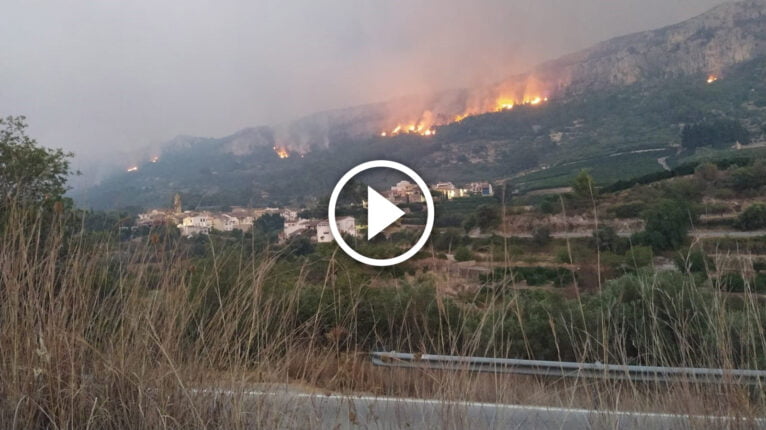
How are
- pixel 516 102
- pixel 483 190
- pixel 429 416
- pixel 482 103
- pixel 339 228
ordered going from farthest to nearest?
1. pixel 482 103
2. pixel 516 102
3. pixel 483 190
4. pixel 339 228
5. pixel 429 416

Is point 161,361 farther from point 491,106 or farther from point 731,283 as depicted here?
point 491,106

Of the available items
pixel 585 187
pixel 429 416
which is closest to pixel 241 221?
pixel 429 416

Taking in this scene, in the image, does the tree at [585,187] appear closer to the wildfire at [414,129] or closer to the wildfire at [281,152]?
the wildfire at [281,152]

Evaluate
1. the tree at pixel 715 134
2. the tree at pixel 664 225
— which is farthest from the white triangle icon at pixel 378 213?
the tree at pixel 715 134

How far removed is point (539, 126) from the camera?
148 ft

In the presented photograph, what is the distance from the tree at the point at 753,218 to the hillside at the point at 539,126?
849cm

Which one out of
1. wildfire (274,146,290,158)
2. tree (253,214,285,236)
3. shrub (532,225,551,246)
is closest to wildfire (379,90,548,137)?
wildfire (274,146,290,158)

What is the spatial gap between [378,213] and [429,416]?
A: 161cm

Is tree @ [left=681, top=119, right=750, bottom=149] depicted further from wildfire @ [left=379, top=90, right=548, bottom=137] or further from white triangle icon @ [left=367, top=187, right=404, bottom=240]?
white triangle icon @ [left=367, top=187, right=404, bottom=240]

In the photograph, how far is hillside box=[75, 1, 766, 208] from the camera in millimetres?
16391

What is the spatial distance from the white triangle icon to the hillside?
1150mm

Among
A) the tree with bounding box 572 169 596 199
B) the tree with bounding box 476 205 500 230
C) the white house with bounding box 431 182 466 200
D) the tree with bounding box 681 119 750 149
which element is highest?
the tree with bounding box 681 119 750 149

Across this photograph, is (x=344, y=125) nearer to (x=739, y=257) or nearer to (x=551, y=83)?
(x=739, y=257)

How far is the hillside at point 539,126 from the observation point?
53.8ft
